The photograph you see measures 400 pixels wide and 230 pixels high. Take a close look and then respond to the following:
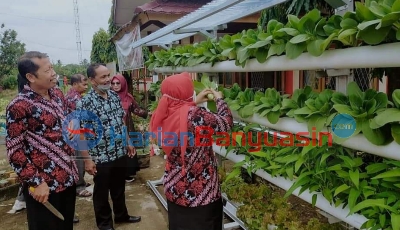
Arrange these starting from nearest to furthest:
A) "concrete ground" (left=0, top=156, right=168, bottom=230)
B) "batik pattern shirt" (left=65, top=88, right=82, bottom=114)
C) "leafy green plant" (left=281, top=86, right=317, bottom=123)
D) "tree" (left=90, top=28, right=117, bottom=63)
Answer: "leafy green plant" (left=281, top=86, right=317, bottom=123)
"concrete ground" (left=0, top=156, right=168, bottom=230)
"batik pattern shirt" (left=65, top=88, right=82, bottom=114)
"tree" (left=90, top=28, right=117, bottom=63)

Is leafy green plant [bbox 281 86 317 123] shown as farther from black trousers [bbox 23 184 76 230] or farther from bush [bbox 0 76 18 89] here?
bush [bbox 0 76 18 89]

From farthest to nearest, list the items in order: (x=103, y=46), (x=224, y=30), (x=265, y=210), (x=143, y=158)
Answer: (x=103, y=46), (x=224, y=30), (x=143, y=158), (x=265, y=210)

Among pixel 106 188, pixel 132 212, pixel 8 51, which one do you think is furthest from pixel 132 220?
pixel 8 51

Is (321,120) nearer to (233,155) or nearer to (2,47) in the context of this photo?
(233,155)

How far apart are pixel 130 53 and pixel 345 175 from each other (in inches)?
226

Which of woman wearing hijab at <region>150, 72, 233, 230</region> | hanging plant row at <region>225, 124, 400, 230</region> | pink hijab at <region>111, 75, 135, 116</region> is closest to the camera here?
hanging plant row at <region>225, 124, 400, 230</region>

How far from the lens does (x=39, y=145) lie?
6.72 feet

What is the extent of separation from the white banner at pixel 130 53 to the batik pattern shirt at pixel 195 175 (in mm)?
3973

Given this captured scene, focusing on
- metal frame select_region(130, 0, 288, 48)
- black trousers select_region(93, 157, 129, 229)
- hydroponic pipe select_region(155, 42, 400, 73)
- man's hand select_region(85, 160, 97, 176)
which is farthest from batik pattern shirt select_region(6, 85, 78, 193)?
hydroponic pipe select_region(155, 42, 400, 73)

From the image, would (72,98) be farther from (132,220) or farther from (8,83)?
A: (8,83)

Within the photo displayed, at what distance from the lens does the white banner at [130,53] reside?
19.3 feet

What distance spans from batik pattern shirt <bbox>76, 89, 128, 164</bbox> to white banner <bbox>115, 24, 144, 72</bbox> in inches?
117

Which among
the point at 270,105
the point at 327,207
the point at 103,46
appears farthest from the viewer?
the point at 103,46

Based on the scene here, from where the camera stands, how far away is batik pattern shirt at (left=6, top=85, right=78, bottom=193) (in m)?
1.94
